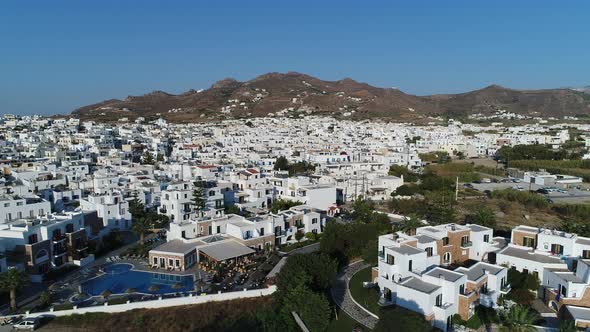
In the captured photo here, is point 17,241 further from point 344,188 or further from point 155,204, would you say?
point 344,188

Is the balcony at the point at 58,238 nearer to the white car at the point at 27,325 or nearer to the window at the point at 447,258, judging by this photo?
the white car at the point at 27,325

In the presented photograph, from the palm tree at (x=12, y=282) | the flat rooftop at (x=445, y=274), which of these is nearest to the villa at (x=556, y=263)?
the flat rooftop at (x=445, y=274)

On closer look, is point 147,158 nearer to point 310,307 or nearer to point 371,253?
point 371,253

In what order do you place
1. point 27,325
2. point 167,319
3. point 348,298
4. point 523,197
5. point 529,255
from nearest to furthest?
point 27,325 → point 167,319 → point 348,298 → point 529,255 → point 523,197

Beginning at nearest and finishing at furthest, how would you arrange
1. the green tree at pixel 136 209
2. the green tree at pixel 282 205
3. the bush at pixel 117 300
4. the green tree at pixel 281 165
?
the bush at pixel 117 300 → the green tree at pixel 136 209 → the green tree at pixel 282 205 → the green tree at pixel 281 165

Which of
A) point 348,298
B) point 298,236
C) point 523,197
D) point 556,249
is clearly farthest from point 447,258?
point 523,197

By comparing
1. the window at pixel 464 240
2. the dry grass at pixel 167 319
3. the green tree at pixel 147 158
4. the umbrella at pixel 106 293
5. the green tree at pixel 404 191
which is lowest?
the dry grass at pixel 167 319

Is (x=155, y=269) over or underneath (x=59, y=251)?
underneath
